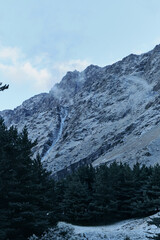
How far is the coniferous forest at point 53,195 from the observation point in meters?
17.6

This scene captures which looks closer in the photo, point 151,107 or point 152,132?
point 152,132

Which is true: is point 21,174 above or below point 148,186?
above

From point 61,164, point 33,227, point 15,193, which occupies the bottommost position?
point 33,227

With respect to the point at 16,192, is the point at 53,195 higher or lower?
lower

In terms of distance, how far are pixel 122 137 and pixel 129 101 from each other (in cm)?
5606

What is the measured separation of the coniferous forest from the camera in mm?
17594

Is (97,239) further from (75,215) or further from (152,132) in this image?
(152,132)

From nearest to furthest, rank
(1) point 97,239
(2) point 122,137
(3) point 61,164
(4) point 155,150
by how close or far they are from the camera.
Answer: (1) point 97,239, (4) point 155,150, (2) point 122,137, (3) point 61,164

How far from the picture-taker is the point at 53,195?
28.6 m

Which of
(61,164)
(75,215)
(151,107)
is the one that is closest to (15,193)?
(75,215)

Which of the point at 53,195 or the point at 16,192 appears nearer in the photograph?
the point at 16,192

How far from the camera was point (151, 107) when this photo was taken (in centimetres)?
15425

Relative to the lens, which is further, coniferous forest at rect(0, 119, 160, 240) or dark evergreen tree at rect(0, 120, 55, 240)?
coniferous forest at rect(0, 119, 160, 240)

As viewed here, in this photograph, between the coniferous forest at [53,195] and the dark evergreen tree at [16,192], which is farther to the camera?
the coniferous forest at [53,195]
